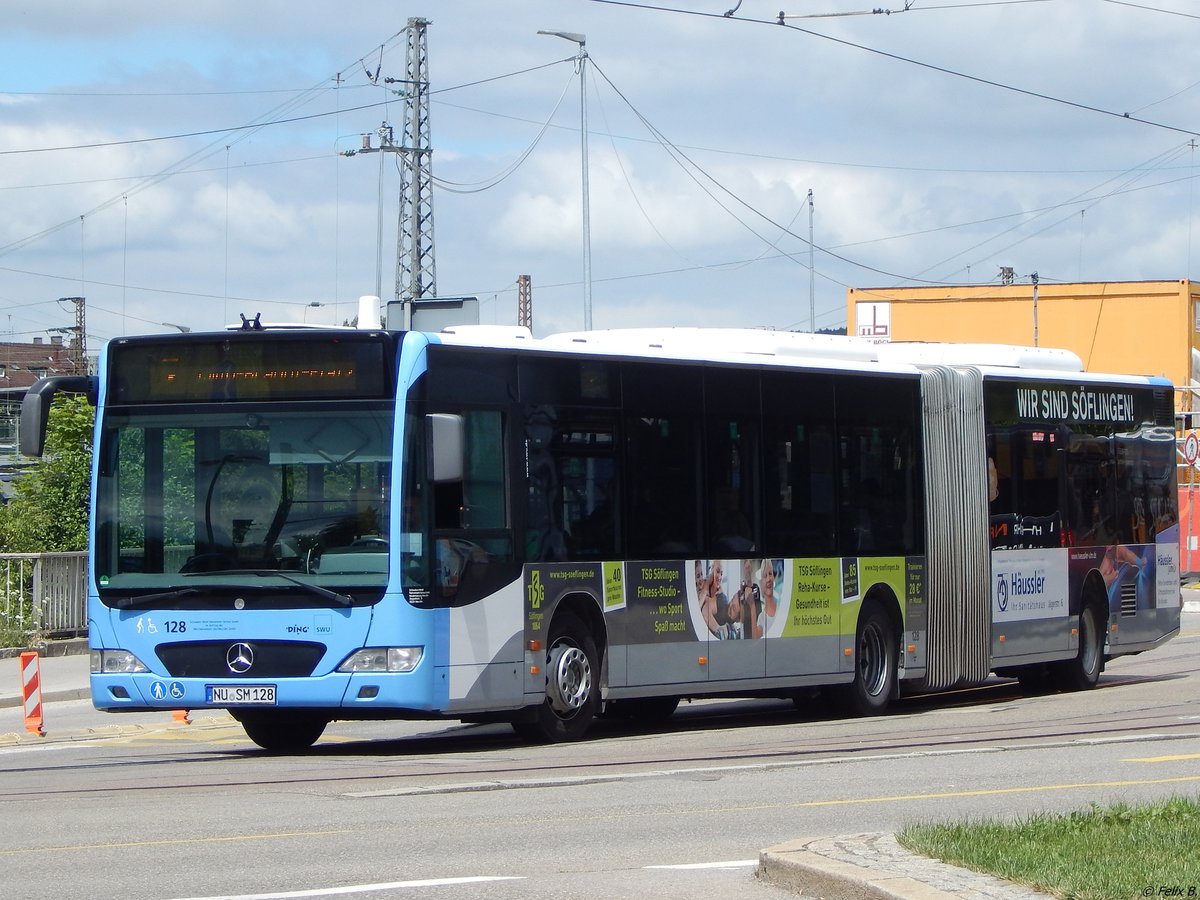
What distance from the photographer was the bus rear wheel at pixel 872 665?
18.2 m

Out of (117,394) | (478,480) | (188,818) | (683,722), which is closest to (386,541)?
(478,480)

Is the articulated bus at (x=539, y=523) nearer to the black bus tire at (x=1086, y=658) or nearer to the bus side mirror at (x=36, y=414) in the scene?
the bus side mirror at (x=36, y=414)

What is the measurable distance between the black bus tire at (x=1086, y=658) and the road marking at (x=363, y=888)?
13875mm

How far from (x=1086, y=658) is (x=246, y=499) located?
1112cm

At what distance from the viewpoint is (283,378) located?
1399cm

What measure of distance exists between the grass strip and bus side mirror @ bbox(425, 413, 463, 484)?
5552 millimetres

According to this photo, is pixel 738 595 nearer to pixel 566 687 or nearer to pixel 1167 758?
pixel 566 687

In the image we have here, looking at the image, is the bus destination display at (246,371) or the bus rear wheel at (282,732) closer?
the bus destination display at (246,371)

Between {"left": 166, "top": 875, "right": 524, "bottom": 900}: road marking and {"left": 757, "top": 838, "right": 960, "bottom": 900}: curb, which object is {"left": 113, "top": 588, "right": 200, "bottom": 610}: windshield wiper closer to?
Result: {"left": 166, "top": 875, "right": 524, "bottom": 900}: road marking

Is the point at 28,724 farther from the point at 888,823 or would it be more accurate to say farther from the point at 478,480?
the point at 888,823

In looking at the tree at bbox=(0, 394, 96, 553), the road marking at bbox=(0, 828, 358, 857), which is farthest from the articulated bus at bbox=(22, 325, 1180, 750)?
the tree at bbox=(0, 394, 96, 553)

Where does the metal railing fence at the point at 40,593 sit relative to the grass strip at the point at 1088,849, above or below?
above

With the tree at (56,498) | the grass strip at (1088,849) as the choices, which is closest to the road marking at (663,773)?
the grass strip at (1088,849)

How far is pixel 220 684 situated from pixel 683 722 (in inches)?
223
